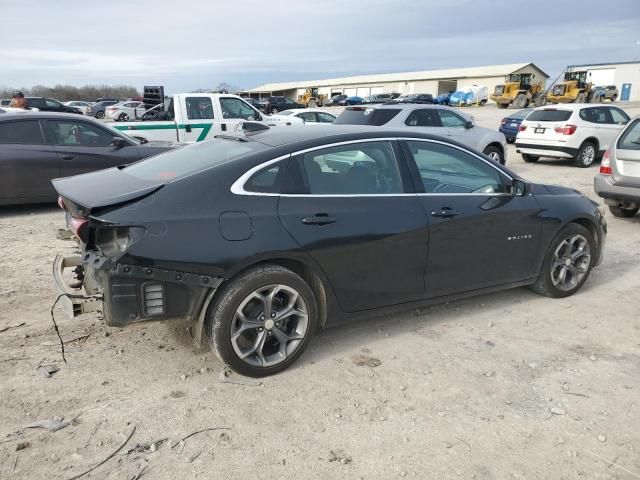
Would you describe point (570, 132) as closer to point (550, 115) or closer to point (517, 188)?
point (550, 115)

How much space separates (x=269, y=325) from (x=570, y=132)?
40.7 ft

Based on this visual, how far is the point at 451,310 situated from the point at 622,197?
445cm

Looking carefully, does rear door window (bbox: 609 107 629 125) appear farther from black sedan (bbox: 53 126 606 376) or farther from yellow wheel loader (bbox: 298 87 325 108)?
yellow wheel loader (bbox: 298 87 325 108)

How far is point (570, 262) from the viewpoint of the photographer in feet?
16.2

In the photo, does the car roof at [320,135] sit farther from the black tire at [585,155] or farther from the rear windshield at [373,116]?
the black tire at [585,155]

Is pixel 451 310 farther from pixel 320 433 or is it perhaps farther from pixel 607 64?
pixel 607 64

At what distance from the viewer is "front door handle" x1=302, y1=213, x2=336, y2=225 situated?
348 cm

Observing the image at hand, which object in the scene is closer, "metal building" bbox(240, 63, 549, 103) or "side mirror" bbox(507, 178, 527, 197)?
"side mirror" bbox(507, 178, 527, 197)

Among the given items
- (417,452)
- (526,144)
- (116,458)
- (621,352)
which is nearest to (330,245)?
(417,452)

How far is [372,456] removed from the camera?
2762 millimetres

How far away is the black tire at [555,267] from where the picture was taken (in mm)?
4781

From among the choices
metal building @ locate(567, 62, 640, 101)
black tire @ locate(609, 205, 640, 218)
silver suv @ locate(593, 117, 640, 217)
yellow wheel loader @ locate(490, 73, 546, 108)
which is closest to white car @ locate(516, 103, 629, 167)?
black tire @ locate(609, 205, 640, 218)

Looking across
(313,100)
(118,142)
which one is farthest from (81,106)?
Result: (118,142)

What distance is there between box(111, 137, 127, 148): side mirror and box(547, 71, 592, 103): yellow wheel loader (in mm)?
38305
